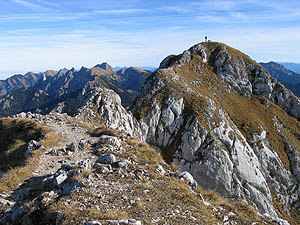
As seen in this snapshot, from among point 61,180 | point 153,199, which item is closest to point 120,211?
point 153,199

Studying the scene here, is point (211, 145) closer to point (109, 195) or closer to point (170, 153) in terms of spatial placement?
point (170, 153)

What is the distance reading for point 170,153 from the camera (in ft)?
177

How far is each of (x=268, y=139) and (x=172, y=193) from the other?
64.4 meters

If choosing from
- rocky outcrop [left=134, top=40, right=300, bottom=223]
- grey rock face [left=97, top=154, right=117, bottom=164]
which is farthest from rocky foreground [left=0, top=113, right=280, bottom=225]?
rocky outcrop [left=134, top=40, right=300, bottom=223]

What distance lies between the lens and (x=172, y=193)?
12.9m

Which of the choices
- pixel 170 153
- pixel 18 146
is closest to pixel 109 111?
pixel 170 153

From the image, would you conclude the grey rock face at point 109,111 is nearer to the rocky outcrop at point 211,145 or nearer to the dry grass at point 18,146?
the rocky outcrop at point 211,145

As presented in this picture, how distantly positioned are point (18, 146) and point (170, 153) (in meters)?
39.2

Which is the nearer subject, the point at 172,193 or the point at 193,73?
the point at 172,193

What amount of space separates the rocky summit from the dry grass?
0.36ft

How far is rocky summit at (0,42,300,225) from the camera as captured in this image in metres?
11.3

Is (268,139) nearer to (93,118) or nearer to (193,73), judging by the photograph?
(193,73)

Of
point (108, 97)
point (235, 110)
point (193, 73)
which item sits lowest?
point (235, 110)

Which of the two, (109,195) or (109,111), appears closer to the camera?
(109,195)
